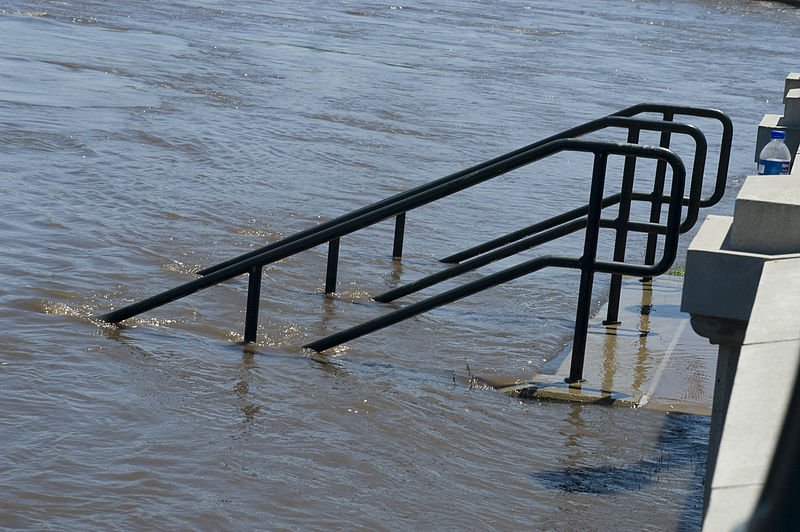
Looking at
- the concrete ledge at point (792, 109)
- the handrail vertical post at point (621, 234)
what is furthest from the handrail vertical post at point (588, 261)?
the concrete ledge at point (792, 109)

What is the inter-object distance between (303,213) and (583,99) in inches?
363

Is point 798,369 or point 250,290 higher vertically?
point 798,369

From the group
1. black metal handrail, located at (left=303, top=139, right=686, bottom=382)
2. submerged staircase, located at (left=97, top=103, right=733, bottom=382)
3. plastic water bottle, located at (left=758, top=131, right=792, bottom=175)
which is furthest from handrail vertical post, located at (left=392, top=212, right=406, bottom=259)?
plastic water bottle, located at (left=758, top=131, right=792, bottom=175)

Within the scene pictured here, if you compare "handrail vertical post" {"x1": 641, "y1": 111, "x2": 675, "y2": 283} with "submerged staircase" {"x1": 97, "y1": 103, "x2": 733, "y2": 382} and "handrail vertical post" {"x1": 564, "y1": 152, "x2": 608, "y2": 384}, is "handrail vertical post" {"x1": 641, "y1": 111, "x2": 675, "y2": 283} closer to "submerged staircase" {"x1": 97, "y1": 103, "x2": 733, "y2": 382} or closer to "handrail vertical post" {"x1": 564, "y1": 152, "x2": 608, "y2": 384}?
"submerged staircase" {"x1": 97, "y1": 103, "x2": 733, "y2": 382}

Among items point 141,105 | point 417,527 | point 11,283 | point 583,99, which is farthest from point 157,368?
point 583,99

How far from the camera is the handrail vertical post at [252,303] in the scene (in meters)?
5.70

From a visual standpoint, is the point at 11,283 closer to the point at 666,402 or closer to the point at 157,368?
the point at 157,368

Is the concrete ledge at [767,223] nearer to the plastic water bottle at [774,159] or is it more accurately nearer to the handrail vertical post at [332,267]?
the plastic water bottle at [774,159]

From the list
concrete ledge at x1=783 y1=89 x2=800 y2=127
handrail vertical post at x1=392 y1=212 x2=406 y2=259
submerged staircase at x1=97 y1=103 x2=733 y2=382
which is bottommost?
handrail vertical post at x1=392 y1=212 x2=406 y2=259

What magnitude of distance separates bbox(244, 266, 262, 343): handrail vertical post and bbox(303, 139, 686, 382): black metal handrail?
0.52 m

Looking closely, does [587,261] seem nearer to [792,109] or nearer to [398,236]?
[398,236]

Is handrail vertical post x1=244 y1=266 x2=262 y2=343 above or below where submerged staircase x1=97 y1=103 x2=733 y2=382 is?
below

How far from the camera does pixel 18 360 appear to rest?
5387mm

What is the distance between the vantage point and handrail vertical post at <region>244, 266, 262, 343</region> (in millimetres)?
5695
